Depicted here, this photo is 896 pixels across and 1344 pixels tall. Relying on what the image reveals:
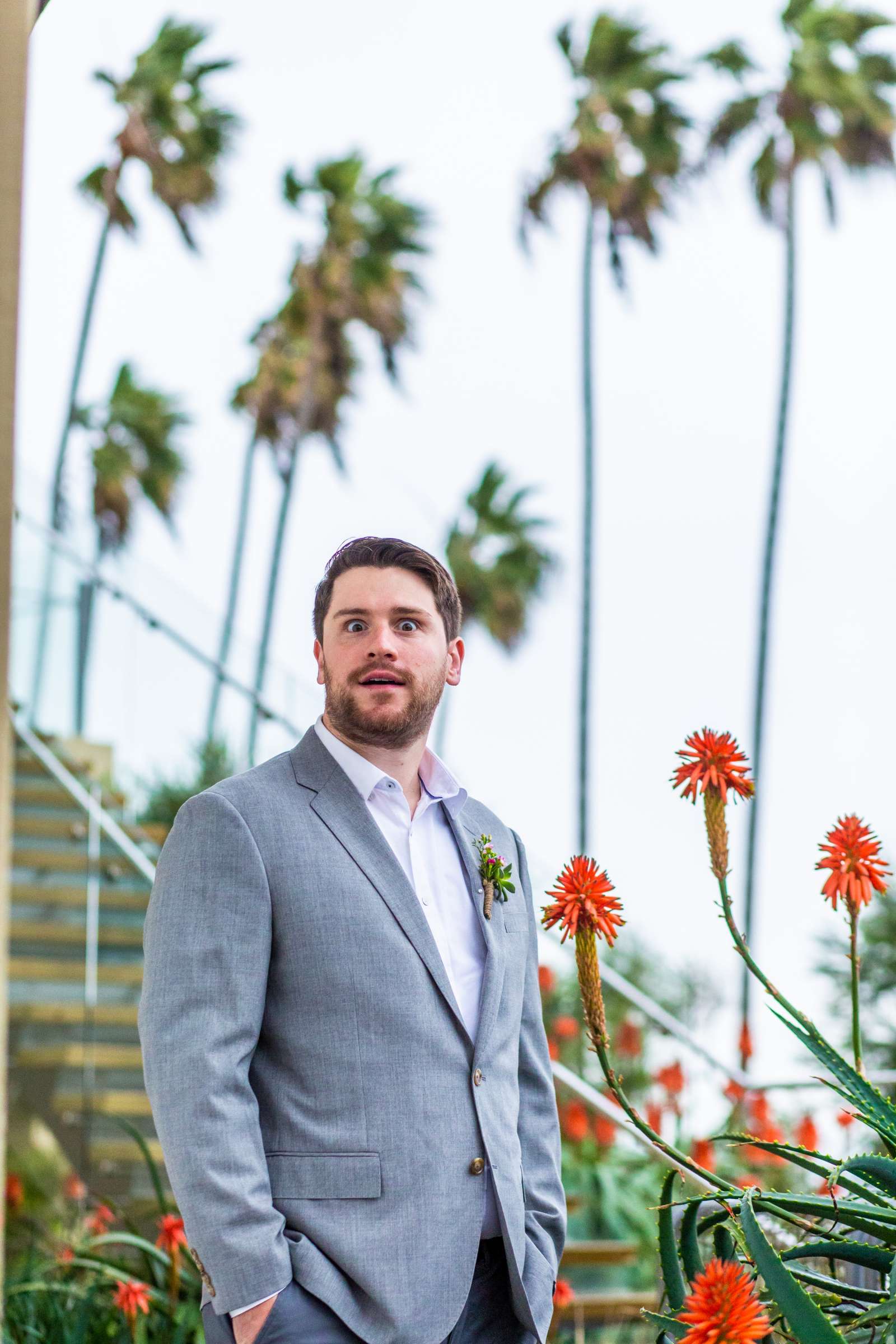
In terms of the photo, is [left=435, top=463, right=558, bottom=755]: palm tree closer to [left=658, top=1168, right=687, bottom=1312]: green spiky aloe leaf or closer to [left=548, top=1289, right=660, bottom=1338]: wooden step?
[left=548, top=1289, right=660, bottom=1338]: wooden step

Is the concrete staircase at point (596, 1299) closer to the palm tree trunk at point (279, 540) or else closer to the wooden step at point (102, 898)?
the wooden step at point (102, 898)

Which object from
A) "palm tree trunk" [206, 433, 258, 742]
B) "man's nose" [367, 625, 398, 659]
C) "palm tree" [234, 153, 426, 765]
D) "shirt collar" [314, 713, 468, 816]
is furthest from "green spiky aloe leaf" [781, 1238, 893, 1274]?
"palm tree trunk" [206, 433, 258, 742]

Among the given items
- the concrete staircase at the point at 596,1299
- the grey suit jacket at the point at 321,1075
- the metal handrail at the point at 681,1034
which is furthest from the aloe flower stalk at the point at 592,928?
the metal handrail at the point at 681,1034

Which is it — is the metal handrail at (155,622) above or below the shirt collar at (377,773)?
above

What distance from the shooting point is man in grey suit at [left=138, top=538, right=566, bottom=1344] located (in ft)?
6.64

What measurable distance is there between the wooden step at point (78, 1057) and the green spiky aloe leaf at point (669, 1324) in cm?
451

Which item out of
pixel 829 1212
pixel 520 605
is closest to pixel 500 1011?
pixel 829 1212

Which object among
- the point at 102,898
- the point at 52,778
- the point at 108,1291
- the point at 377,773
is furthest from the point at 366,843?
the point at 52,778

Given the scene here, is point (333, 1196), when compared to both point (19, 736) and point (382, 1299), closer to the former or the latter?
point (382, 1299)

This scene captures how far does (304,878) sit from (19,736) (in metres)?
6.08

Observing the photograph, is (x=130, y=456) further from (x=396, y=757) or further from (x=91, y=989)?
(x=396, y=757)

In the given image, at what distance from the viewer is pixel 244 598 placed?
24.3 m

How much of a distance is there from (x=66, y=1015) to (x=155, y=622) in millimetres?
2598

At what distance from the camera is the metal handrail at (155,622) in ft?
24.7
